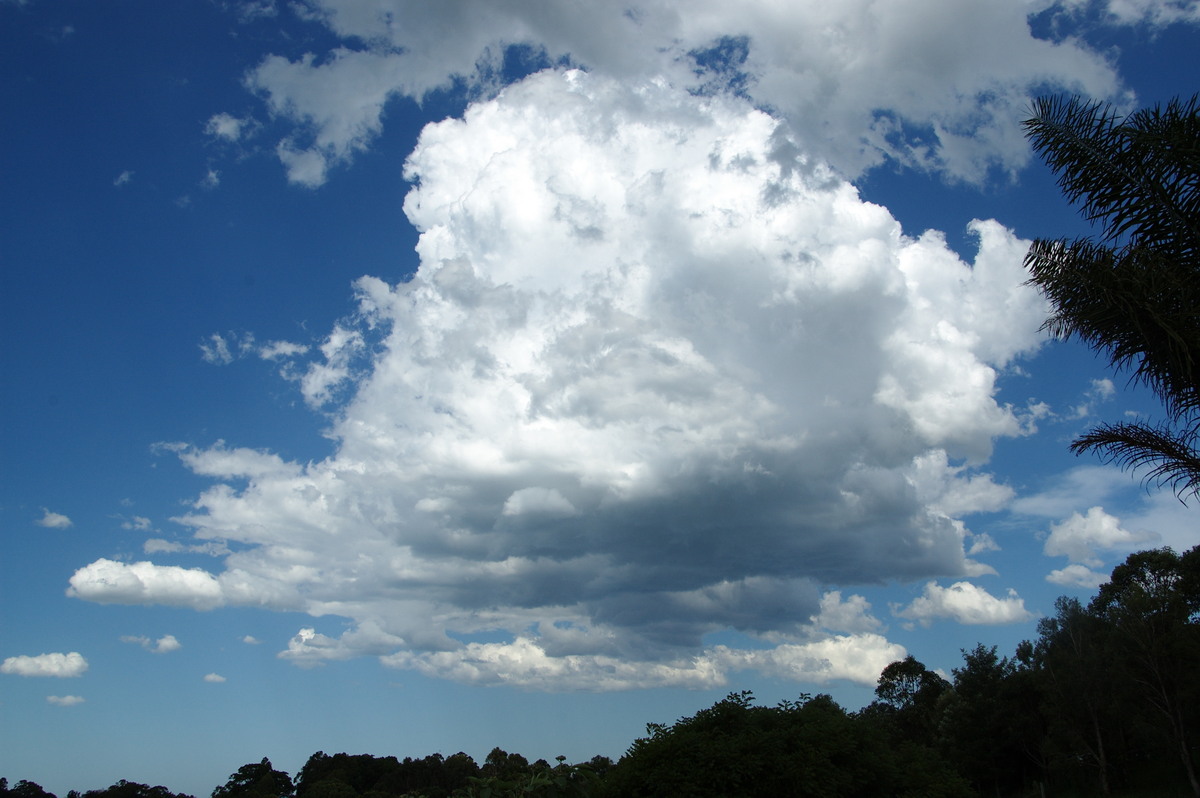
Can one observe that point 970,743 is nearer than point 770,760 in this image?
No

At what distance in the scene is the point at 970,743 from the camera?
6606 centimetres

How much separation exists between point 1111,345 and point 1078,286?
3.88 ft

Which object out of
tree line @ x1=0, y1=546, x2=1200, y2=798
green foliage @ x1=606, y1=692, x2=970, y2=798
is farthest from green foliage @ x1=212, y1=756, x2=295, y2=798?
green foliage @ x1=606, y1=692, x2=970, y2=798

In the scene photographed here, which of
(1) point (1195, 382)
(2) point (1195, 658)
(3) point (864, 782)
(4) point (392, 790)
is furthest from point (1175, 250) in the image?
(4) point (392, 790)

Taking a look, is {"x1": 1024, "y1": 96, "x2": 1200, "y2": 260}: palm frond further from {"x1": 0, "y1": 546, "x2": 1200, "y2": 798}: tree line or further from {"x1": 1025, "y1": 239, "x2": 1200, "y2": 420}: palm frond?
{"x1": 0, "y1": 546, "x2": 1200, "y2": 798}: tree line

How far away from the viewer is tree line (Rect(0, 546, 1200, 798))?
17.3 meters

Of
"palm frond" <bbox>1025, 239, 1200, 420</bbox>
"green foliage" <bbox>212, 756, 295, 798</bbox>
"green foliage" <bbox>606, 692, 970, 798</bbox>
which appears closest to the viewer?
"palm frond" <bbox>1025, 239, 1200, 420</bbox>

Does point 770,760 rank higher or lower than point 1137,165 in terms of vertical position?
lower

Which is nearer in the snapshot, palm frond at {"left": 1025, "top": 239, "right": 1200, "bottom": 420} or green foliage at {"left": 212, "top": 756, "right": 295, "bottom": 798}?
palm frond at {"left": 1025, "top": 239, "right": 1200, "bottom": 420}

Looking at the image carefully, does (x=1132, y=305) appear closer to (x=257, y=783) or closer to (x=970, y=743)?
(x=970, y=743)

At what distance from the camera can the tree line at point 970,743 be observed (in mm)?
17297

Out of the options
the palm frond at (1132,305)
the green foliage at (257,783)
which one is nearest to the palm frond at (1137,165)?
the palm frond at (1132,305)

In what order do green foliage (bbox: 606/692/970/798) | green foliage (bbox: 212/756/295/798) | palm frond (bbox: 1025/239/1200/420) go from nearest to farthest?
palm frond (bbox: 1025/239/1200/420) → green foliage (bbox: 606/692/970/798) → green foliage (bbox: 212/756/295/798)

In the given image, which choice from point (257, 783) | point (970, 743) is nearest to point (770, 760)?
point (970, 743)
